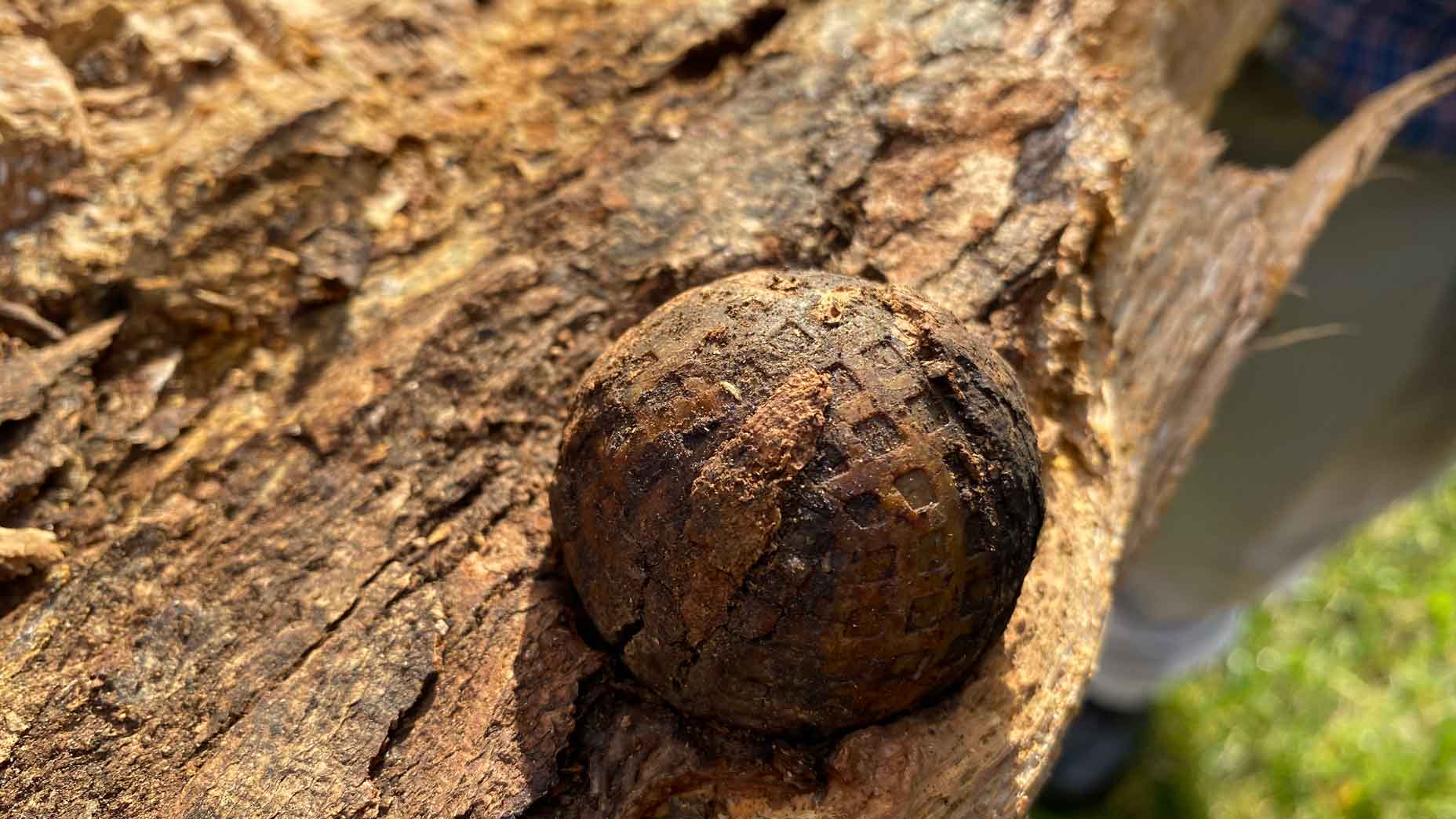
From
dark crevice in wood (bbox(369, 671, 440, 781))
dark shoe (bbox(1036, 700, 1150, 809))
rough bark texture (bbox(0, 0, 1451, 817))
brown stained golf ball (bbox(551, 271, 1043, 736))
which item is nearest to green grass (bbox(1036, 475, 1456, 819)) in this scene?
dark shoe (bbox(1036, 700, 1150, 809))

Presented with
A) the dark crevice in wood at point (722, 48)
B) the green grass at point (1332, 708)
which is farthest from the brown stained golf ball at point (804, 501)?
the green grass at point (1332, 708)

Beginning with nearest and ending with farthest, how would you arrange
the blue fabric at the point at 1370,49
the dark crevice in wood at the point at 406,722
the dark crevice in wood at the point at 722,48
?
1. the dark crevice in wood at the point at 406,722
2. the dark crevice in wood at the point at 722,48
3. the blue fabric at the point at 1370,49

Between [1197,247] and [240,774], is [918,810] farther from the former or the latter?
[1197,247]

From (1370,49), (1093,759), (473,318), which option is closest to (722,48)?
(473,318)

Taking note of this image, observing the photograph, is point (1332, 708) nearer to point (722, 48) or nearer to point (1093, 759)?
point (1093, 759)

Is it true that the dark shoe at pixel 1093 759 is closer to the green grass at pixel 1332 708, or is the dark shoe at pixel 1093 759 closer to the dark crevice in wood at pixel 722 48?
the green grass at pixel 1332 708

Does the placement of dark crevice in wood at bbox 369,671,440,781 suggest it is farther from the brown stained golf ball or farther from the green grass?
the green grass
